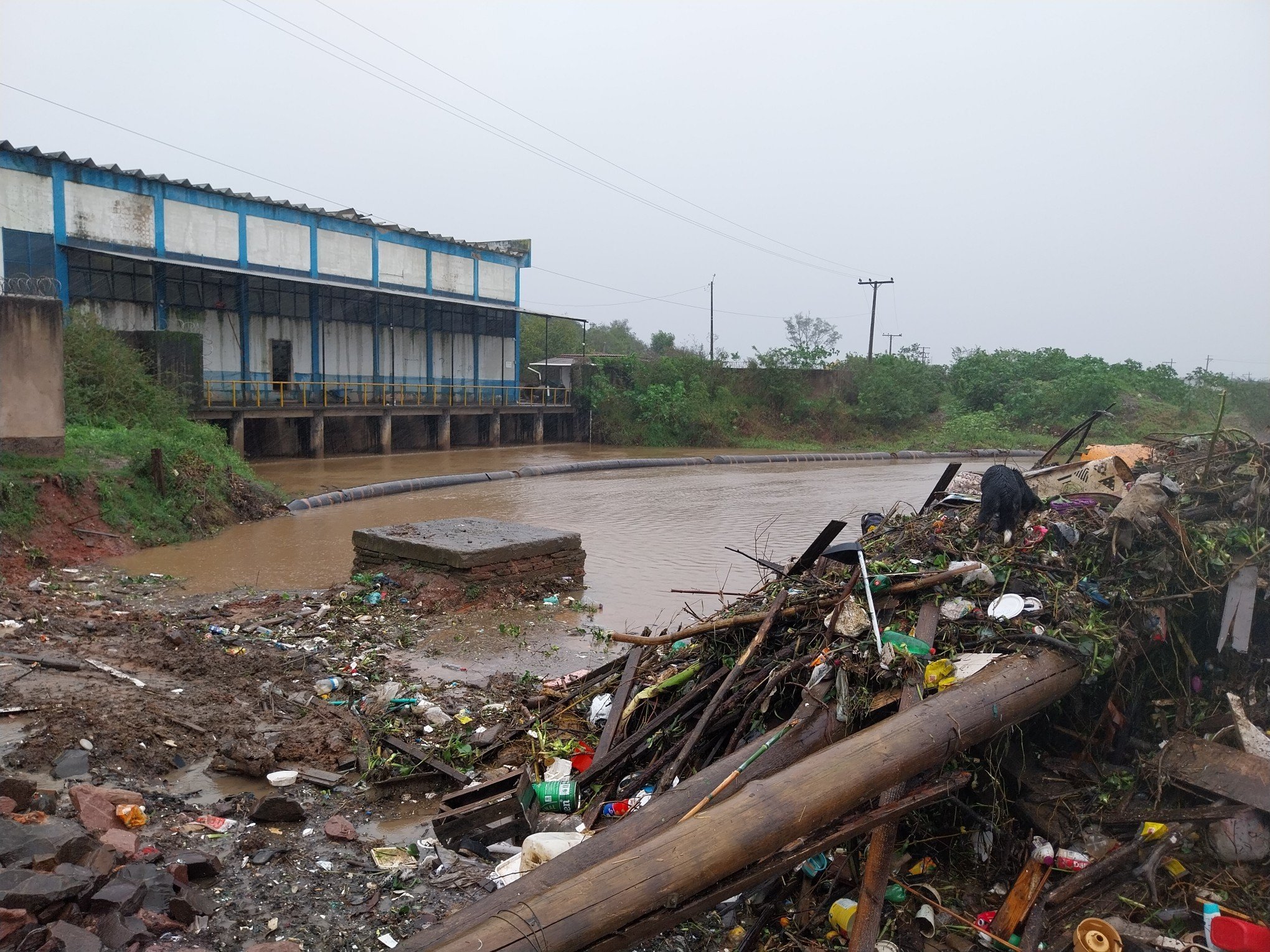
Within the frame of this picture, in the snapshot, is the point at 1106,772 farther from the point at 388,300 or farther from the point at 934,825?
the point at 388,300

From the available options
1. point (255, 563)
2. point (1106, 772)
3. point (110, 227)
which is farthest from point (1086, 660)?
point (110, 227)

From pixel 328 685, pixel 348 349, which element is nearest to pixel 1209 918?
pixel 328 685

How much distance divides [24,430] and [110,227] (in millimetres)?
12822

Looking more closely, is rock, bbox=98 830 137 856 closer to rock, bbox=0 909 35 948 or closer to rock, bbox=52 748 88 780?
rock, bbox=0 909 35 948

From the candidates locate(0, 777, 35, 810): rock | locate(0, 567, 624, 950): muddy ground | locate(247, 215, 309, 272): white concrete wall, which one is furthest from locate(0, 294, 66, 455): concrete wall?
locate(247, 215, 309, 272): white concrete wall

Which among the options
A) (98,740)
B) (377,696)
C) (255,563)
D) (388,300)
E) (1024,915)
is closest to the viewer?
(1024,915)

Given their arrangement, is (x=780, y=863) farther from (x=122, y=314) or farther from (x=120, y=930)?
(x=122, y=314)

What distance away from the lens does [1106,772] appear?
403cm

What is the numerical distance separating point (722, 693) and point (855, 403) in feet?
126

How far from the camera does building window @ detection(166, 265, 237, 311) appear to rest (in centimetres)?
2450

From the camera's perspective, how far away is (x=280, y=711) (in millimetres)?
6074

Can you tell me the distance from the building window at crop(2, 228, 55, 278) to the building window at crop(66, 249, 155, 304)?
466 millimetres

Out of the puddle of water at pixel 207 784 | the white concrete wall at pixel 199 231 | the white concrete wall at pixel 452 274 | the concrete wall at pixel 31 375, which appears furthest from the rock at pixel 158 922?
the white concrete wall at pixel 452 274

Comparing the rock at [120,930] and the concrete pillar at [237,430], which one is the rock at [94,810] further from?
the concrete pillar at [237,430]
